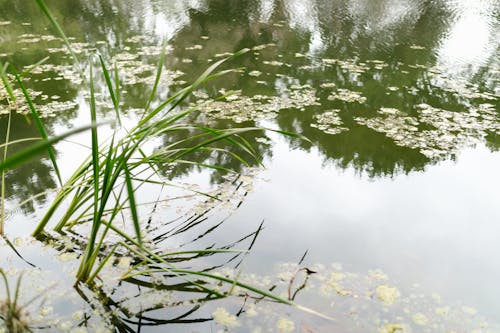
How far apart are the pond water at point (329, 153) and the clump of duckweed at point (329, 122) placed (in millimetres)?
21

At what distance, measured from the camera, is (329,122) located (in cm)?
322

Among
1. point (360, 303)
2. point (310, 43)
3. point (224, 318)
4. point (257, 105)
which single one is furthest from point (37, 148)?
point (310, 43)

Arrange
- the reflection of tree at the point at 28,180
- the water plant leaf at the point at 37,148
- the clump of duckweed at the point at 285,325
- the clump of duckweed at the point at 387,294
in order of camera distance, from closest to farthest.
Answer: the water plant leaf at the point at 37,148
the clump of duckweed at the point at 285,325
the clump of duckweed at the point at 387,294
the reflection of tree at the point at 28,180

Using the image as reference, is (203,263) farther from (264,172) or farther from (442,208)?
(442,208)

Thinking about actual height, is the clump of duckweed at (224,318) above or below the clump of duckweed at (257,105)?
below

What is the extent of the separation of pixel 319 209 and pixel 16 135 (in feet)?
6.96

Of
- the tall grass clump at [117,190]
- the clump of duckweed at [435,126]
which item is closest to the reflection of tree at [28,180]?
the tall grass clump at [117,190]

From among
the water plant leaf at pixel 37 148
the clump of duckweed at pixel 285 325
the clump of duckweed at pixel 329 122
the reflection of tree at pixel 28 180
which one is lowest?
the clump of duckweed at pixel 285 325

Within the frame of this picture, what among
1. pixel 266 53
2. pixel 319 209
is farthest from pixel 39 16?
pixel 319 209

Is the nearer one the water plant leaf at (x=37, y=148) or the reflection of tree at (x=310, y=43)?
the water plant leaf at (x=37, y=148)

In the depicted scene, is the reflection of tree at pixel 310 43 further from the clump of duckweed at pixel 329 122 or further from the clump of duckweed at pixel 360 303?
the clump of duckweed at pixel 360 303

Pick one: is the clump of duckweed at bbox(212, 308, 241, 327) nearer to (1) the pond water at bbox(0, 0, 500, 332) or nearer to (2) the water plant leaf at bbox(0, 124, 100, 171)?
(1) the pond water at bbox(0, 0, 500, 332)

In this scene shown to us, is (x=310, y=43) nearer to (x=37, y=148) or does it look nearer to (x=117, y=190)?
(x=117, y=190)

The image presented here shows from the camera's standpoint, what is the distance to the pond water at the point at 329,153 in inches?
68.8
